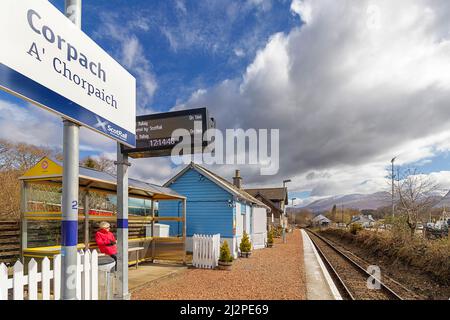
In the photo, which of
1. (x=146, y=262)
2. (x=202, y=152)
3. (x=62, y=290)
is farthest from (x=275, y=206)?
(x=62, y=290)

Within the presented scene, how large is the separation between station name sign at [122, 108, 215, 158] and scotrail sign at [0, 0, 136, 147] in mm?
2000

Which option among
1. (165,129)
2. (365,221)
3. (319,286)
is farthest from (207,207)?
(365,221)

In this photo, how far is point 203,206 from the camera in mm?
15367

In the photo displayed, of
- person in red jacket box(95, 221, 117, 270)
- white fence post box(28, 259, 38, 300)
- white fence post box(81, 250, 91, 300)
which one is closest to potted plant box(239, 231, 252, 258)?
person in red jacket box(95, 221, 117, 270)

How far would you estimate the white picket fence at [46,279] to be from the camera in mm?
3127

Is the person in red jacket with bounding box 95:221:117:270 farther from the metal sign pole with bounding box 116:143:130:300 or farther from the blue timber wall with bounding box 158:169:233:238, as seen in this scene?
the blue timber wall with bounding box 158:169:233:238

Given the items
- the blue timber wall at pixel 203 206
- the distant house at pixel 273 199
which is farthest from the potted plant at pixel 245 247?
the distant house at pixel 273 199

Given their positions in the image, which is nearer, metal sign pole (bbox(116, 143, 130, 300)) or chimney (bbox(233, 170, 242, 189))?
metal sign pole (bbox(116, 143, 130, 300))

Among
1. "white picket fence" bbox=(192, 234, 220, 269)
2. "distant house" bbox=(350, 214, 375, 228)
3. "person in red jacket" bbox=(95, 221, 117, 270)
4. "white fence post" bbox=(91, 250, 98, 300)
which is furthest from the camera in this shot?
"distant house" bbox=(350, 214, 375, 228)

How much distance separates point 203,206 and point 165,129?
9.55 metres

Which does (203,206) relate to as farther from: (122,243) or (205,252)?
(122,243)

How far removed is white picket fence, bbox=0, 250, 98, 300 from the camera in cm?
313

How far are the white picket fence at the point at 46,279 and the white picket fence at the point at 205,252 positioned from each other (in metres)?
6.75
